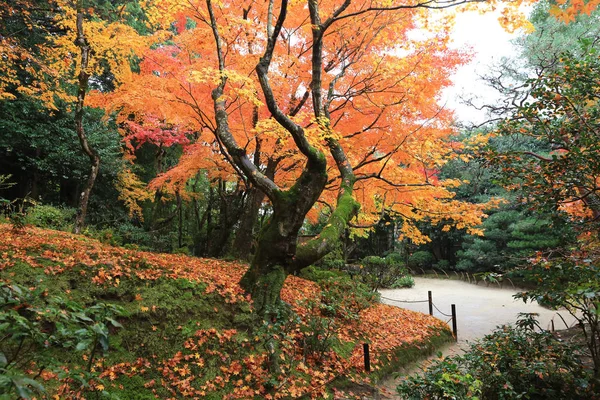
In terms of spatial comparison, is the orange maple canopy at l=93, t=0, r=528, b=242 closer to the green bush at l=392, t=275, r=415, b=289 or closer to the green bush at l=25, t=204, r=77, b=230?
the green bush at l=25, t=204, r=77, b=230

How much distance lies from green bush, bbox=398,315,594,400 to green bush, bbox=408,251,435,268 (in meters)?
21.6

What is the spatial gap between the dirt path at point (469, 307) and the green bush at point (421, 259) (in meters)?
3.60

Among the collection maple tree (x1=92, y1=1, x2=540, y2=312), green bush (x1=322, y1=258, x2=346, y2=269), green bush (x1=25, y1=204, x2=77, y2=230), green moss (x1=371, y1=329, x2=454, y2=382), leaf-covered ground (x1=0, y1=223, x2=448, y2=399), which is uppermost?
maple tree (x1=92, y1=1, x2=540, y2=312)

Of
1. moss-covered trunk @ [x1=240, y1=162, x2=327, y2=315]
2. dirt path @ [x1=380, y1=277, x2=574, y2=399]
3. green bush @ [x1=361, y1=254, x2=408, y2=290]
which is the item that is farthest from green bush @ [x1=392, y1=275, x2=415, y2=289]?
moss-covered trunk @ [x1=240, y1=162, x2=327, y2=315]

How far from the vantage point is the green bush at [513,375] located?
3.09 m

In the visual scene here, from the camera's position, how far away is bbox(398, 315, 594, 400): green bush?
10.1 ft

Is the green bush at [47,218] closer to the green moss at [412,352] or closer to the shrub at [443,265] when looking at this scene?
the green moss at [412,352]

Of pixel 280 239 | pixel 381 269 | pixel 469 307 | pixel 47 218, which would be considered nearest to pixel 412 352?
pixel 280 239

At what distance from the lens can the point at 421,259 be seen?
24.7 meters

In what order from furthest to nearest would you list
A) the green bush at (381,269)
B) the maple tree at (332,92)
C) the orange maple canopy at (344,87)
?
the green bush at (381,269) → the orange maple canopy at (344,87) → the maple tree at (332,92)

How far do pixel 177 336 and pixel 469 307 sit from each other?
40.9 ft

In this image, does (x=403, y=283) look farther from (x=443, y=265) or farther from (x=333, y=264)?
(x=443, y=265)

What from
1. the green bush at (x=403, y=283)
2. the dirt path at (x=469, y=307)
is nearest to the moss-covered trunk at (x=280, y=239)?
the dirt path at (x=469, y=307)

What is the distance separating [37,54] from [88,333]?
12.6 meters
